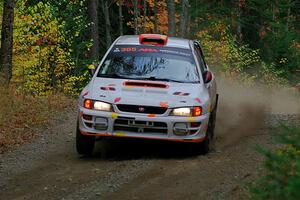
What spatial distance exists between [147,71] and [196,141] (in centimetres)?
161

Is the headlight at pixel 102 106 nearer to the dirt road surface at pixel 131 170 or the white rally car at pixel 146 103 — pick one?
the white rally car at pixel 146 103

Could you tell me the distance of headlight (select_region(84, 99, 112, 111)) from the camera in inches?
378

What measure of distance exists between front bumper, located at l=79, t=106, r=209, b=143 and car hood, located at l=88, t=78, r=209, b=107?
217mm

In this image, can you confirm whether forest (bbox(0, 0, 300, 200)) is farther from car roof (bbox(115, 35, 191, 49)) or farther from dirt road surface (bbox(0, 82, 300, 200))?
Result: car roof (bbox(115, 35, 191, 49))

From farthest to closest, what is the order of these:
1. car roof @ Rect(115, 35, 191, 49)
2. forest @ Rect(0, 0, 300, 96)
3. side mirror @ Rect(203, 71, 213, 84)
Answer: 1. forest @ Rect(0, 0, 300, 96)
2. car roof @ Rect(115, 35, 191, 49)
3. side mirror @ Rect(203, 71, 213, 84)

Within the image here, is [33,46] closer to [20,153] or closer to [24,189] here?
[20,153]

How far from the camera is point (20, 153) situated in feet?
36.5

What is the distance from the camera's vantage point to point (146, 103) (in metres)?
9.48

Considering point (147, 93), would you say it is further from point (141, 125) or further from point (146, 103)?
point (141, 125)

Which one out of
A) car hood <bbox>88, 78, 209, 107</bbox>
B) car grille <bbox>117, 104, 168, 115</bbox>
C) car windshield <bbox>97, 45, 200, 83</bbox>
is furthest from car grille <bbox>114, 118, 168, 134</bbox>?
car windshield <bbox>97, 45, 200, 83</bbox>

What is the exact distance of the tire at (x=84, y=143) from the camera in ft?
32.9

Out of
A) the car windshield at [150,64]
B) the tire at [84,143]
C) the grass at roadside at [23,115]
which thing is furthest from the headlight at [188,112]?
the grass at roadside at [23,115]

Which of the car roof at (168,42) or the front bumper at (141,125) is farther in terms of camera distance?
the car roof at (168,42)

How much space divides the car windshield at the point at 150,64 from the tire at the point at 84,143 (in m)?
1.16
